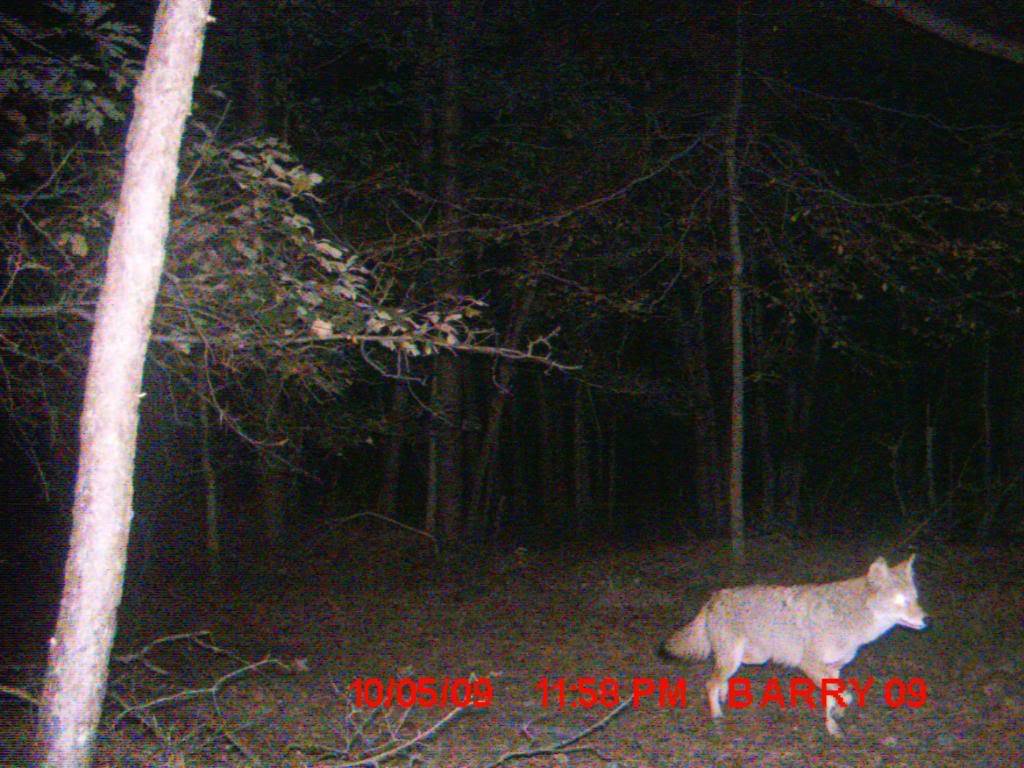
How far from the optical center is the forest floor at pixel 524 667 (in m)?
7.10

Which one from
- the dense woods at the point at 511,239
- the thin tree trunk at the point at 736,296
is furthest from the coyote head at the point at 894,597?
the thin tree trunk at the point at 736,296

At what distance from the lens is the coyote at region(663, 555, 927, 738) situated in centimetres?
764

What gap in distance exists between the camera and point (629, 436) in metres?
37.8

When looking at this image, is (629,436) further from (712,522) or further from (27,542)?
(27,542)

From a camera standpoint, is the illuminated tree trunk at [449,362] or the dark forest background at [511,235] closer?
A: the dark forest background at [511,235]

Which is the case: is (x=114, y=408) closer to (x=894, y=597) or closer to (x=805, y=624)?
(x=805, y=624)

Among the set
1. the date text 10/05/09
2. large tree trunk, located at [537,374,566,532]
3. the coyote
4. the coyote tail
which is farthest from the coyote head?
large tree trunk, located at [537,374,566,532]

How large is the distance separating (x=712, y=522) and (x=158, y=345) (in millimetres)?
13910

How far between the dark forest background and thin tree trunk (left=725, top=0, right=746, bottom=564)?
0.35 ft

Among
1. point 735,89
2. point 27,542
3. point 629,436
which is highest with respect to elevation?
point 735,89

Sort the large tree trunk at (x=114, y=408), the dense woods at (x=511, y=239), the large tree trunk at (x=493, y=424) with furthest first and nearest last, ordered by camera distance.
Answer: the large tree trunk at (x=493, y=424)
the dense woods at (x=511, y=239)
the large tree trunk at (x=114, y=408)

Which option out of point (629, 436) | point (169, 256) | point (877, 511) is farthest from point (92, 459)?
point (629, 436)

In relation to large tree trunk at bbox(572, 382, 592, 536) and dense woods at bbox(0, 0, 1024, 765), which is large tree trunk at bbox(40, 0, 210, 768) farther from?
large tree trunk at bbox(572, 382, 592, 536)

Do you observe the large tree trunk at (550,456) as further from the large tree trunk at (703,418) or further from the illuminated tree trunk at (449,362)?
the illuminated tree trunk at (449,362)
